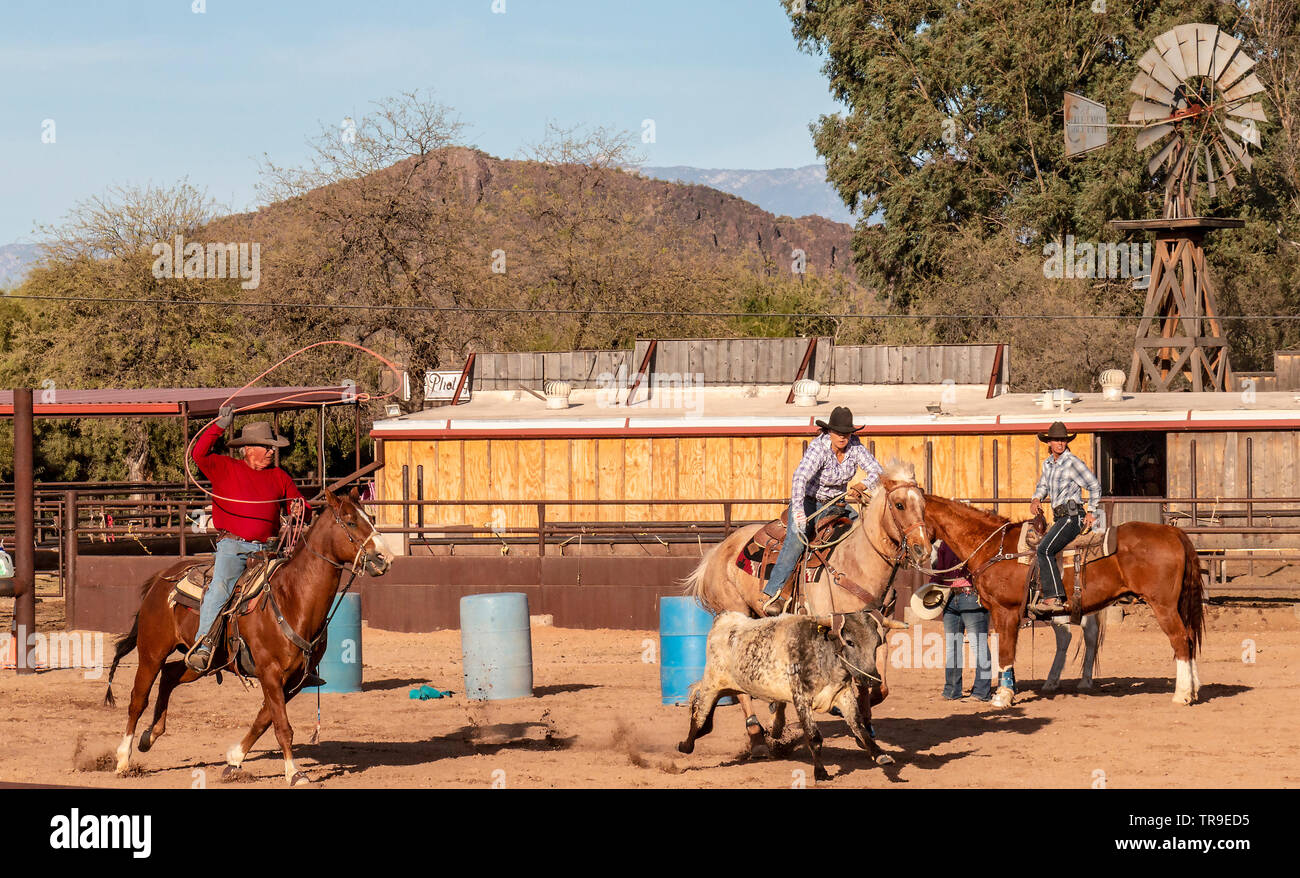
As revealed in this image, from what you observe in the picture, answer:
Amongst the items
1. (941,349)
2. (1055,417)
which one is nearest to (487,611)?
(1055,417)

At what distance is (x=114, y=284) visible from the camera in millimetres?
44156

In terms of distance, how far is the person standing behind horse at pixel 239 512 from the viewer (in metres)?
9.76

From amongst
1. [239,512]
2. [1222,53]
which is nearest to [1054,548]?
[239,512]

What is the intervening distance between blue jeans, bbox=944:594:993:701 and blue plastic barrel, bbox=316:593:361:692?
20.5 feet

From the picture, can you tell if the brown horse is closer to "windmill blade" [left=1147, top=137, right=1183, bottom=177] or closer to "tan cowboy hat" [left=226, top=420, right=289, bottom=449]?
"tan cowboy hat" [left=226, top=420, right=289, bottom=449]

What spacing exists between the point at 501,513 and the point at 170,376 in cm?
2226

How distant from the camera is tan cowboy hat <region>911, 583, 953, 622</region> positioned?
431 inches

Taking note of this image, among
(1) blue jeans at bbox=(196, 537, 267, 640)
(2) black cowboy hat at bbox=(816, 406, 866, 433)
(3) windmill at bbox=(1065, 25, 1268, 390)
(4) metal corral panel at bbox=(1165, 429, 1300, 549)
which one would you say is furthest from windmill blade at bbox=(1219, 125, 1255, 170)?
(1) blue jeans at bbox=(196, 537, 267, 640)

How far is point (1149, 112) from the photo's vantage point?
93.7 ft

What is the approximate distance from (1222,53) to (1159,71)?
4.13ft

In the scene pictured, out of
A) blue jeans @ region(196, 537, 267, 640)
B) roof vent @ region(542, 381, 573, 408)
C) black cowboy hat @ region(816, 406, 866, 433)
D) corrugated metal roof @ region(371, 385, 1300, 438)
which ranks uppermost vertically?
roof vent @ region(542, 381, 573, 408)

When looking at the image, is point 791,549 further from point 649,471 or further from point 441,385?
point 441,385
